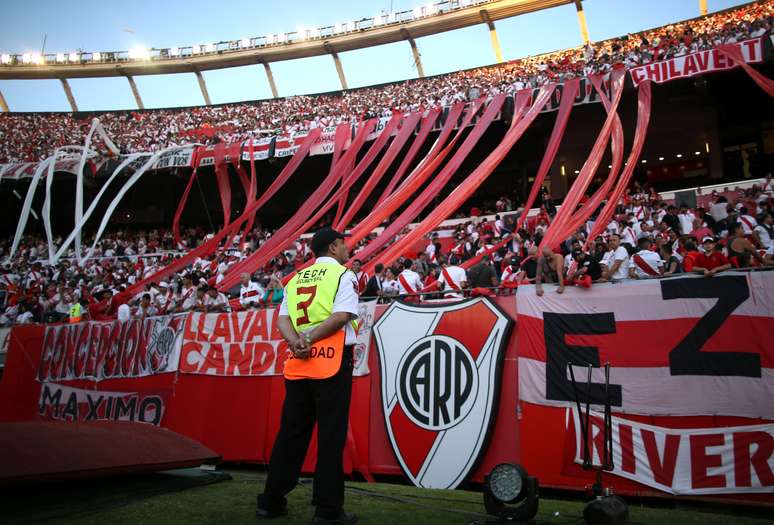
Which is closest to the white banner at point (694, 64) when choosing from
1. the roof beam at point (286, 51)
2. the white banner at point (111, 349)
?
the roof beam at point (286, 51)

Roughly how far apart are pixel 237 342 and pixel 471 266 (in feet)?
16.0

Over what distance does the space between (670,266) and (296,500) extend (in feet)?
16.8

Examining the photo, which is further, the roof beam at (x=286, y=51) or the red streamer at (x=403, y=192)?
the roof beam at (x=286, y=51)

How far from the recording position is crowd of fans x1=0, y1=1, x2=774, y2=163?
782 inches

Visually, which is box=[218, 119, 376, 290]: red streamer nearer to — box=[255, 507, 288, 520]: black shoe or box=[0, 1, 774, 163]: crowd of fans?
box=[0, 1, 774, 163]: crowd of fans

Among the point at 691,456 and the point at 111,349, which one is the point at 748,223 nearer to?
the point at 691,456

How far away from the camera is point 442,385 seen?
5.89 metres

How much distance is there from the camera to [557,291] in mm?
5703

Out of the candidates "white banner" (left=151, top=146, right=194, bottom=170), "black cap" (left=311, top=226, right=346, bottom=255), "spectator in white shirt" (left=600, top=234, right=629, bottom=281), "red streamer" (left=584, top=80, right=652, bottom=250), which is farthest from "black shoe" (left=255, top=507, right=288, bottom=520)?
"white banner" (left=151, top=146, right=194, bottom=170)

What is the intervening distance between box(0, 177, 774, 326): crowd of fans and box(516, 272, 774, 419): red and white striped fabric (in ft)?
0.69

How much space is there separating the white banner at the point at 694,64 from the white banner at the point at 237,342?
13.9 metres

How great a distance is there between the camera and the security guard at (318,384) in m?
3.08

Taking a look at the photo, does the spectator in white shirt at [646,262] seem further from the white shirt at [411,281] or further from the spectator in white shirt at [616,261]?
the white shirt at [411,281]

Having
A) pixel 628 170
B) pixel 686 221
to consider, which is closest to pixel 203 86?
pixel 628 170
